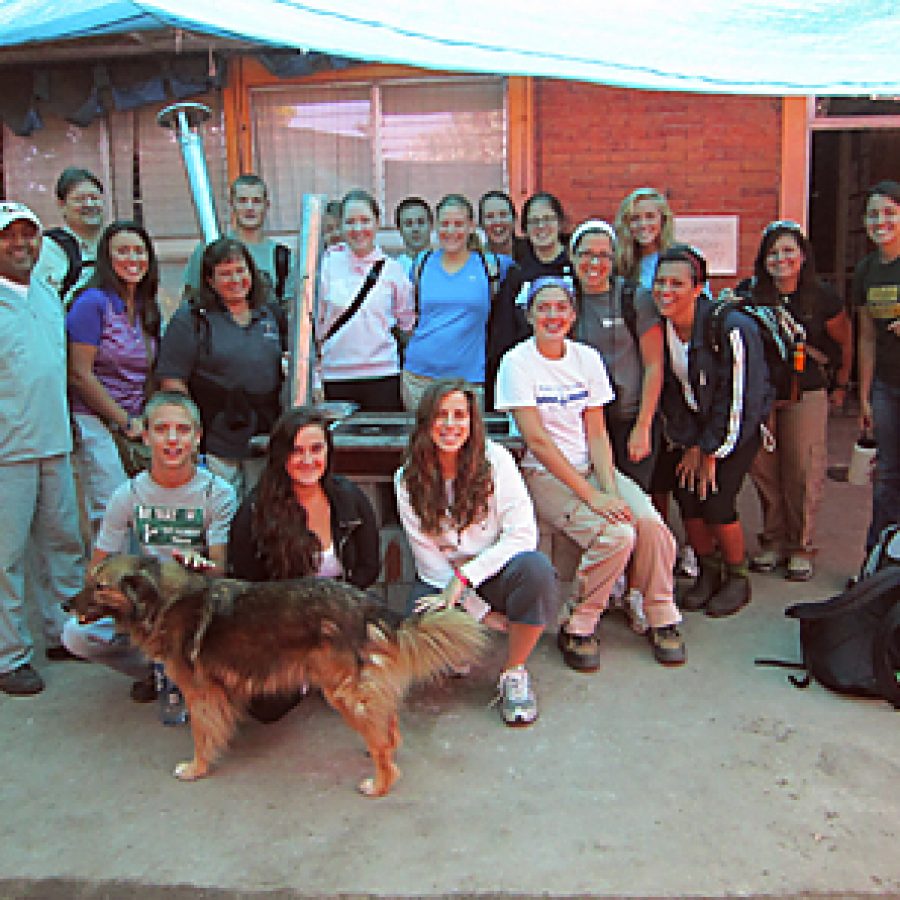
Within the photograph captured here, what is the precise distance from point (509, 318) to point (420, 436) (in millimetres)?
1587

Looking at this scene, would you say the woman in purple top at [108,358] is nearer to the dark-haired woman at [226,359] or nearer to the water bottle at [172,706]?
the dark-haired woman at [226,359]

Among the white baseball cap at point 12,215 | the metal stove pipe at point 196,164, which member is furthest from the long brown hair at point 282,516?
the metal stove pipe at point 196,164

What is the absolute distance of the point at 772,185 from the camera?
7211 mm

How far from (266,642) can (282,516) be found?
50 cm

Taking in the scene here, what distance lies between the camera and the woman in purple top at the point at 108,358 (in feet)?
12.8

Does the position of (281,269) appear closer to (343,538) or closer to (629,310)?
(629,310)

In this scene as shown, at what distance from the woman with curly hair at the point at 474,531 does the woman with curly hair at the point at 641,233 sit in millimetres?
1657

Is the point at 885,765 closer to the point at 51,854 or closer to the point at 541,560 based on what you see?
the point at 541,560

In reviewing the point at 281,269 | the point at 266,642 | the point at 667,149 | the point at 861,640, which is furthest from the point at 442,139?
the point at 266,642

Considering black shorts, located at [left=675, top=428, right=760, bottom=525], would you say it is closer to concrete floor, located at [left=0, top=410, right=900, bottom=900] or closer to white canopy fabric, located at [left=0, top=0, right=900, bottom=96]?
concrete floor, located at [left=0, top=410, right=900, bottom=900]

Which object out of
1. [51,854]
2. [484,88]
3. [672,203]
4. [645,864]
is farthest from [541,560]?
[484,88]

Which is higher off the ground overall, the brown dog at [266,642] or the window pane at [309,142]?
the window pane at [309,142]

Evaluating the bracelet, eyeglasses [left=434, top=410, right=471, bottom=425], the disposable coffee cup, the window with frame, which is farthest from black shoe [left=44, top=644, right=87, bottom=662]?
the window with frame

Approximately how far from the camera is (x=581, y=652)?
12.2 ft
